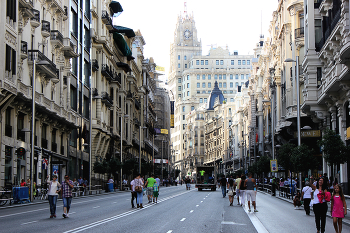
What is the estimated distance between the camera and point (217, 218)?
19922 millimetres

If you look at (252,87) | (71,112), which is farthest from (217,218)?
(252,87)

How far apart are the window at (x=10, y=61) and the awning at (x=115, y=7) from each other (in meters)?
37.5

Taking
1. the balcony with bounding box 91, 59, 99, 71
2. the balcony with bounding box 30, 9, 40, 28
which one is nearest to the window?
the balcony with bounding box 30, 9, 40, 28

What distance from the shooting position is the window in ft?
110

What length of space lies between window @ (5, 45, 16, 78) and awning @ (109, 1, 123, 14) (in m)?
37.5

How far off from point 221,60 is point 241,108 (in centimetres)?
7315

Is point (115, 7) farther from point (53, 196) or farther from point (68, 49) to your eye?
point (53, 196)

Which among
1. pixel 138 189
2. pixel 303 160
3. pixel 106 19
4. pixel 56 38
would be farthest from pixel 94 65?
pixel 138 189

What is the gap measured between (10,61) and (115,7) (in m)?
39.4

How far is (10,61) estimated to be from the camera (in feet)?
111

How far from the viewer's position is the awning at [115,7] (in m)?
70.9

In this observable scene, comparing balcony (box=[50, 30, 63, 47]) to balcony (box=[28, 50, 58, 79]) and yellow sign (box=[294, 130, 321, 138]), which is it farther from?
yellow sign (box=[294, 130, 321, 138])

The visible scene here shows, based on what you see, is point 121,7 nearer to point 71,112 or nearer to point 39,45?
point 71,112

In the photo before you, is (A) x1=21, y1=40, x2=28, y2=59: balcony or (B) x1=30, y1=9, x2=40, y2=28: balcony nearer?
(A) x1=21, y1=40, x2=28, y2=59: balcony
